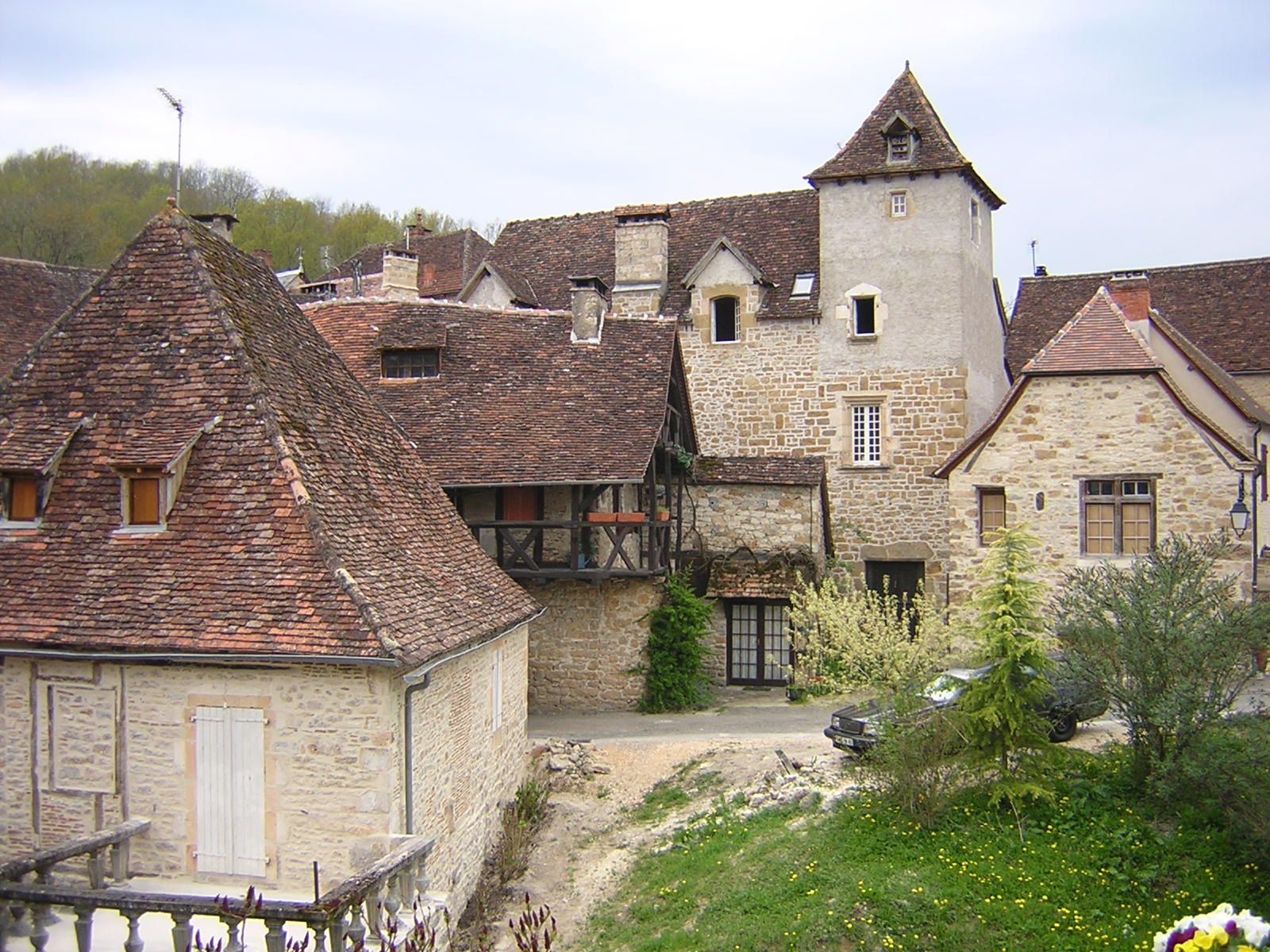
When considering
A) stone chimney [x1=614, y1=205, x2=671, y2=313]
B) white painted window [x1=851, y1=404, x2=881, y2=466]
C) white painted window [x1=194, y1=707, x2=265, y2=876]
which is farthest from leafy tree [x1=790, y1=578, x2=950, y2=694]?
stone chimney [x1=614, y1=205, x2=671, y2=313]

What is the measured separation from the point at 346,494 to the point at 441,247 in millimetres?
25094

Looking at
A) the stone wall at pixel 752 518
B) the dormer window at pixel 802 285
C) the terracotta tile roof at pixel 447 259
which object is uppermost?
the terracotta tile roof at pixel 447 259

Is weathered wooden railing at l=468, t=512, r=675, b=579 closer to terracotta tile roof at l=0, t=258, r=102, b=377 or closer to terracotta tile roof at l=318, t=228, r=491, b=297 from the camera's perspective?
terracotta tile roof at l=0, t=258, r=102, b=377

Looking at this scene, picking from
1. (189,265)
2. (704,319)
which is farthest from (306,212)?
(189,265)

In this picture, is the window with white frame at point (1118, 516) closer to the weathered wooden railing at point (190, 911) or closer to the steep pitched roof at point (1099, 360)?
the steep pitched roof at point (1099, 360)

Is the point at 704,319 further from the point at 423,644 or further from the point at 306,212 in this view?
the point at 306,212

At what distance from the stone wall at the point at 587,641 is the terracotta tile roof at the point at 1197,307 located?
41.2ft

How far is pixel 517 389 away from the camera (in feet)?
61.6

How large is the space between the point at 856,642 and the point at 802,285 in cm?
1103

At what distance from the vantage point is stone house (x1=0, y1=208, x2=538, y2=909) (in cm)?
922

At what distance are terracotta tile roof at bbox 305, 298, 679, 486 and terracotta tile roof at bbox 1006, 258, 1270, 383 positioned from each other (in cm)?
1155

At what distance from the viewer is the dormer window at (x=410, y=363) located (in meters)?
19.4

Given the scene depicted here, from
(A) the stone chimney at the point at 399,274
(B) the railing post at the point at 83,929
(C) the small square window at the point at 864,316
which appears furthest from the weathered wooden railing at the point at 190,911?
(A) the stone chimney at the point at 399,274

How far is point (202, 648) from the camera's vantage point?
901 cm
